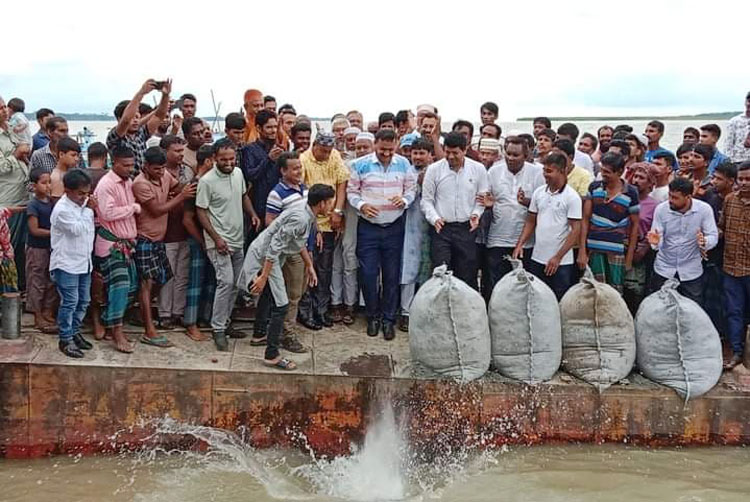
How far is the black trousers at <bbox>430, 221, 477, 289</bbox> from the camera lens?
582 centimetres

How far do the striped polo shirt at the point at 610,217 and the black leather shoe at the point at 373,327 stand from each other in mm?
1863

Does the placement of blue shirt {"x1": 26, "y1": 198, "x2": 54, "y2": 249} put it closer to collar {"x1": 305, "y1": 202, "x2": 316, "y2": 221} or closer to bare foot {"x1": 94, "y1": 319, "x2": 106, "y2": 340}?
bare foot {"x1": 94, "y1": 319, "x2": 106, "y2": 340}

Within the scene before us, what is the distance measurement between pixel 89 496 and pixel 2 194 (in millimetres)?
2685

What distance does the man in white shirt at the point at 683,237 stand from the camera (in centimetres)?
535

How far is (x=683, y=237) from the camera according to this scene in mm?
5426

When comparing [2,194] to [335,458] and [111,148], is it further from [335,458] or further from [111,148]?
[335,458]

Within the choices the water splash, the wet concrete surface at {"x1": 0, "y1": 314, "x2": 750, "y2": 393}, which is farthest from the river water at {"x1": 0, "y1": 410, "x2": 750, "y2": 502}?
the wet concrete surface at {"x1": 0, "y1": 314, "x2": 750, "y2": 393}

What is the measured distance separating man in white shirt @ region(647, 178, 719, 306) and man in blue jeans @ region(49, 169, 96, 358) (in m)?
4.25

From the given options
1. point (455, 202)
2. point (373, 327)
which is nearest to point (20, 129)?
point (373, 327)

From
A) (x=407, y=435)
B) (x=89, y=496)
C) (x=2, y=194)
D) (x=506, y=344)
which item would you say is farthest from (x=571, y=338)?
(x=2, y=194)

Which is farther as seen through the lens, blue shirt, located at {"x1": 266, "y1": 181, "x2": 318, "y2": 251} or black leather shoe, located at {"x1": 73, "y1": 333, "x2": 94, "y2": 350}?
blue shirt, located at {"x1": 266, "y1": 181, "x2": 318, "y2": 251}

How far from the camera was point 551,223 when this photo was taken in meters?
5.55

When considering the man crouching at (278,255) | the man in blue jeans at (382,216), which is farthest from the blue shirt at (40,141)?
the man in blue jeans at (382,216)

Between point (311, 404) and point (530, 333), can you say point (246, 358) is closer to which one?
point (311, 404)
